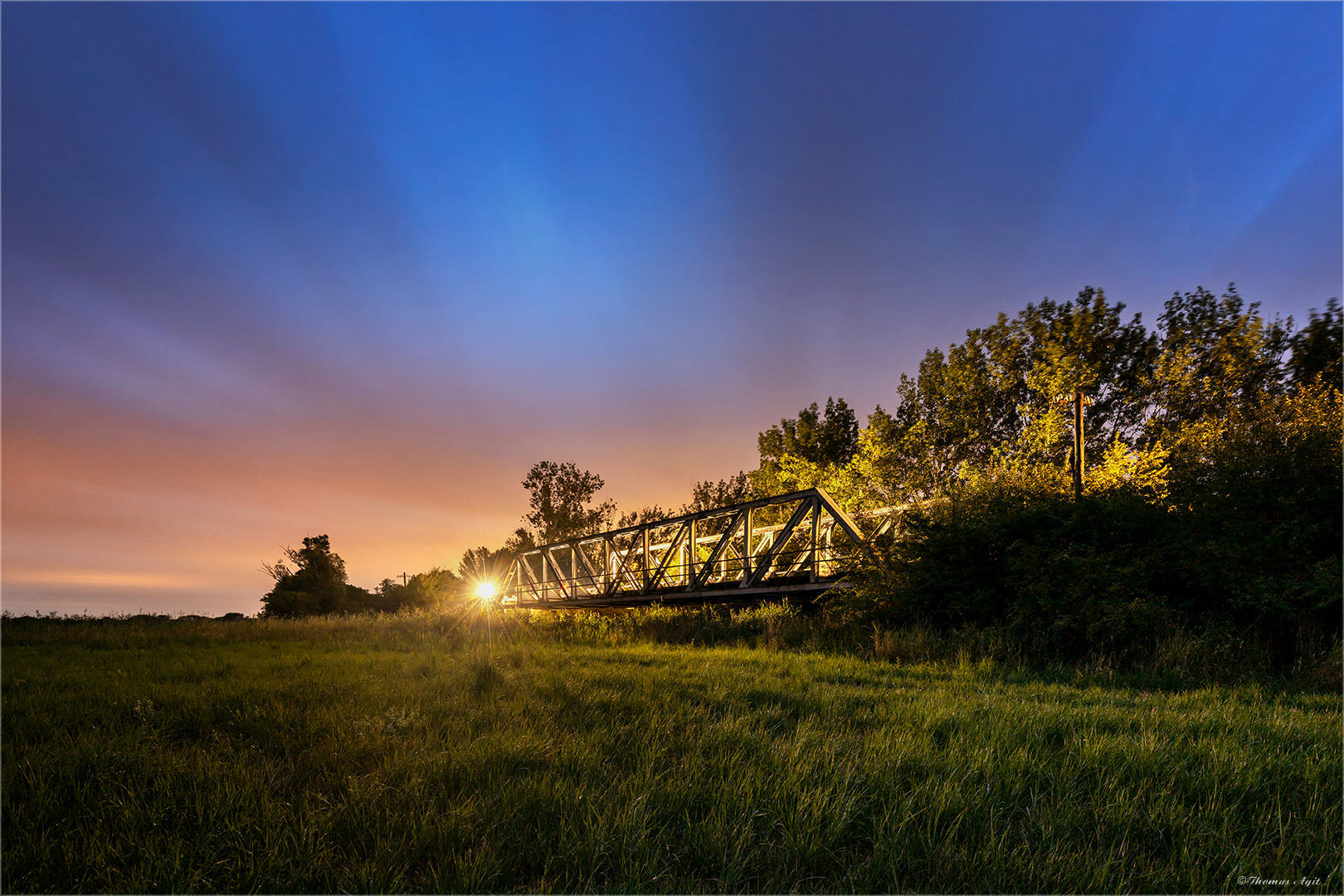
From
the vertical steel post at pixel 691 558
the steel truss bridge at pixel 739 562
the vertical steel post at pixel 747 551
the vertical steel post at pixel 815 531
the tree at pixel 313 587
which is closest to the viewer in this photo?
the vertical steel post at pixel 815 531

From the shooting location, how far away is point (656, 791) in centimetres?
348

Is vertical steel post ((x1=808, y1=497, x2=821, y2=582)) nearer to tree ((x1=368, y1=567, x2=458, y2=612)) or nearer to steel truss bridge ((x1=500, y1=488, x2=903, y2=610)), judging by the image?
steel truss bridge ((x1=500, y1=488, x2=903, y2=610))

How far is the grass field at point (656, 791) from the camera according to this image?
2.77 meters

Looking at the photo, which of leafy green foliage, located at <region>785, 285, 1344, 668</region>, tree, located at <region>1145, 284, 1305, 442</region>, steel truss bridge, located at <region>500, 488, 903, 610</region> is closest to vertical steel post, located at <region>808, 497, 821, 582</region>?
steel truss bridge, located at <region>500, 488, 903, 610</region>

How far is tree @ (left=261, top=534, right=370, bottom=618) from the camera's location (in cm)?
4462

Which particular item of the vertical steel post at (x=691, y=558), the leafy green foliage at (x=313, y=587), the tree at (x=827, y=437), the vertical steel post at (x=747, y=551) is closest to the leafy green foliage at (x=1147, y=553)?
the vertical steel post at (x=747, y=551)

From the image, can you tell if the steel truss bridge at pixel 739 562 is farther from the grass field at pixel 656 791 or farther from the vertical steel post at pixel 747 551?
the grass field at pixel 656 791

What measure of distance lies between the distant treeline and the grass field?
563 cm

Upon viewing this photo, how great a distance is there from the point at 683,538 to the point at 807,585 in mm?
7612

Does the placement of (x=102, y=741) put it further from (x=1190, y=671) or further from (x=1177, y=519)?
(x=1177, y=519)

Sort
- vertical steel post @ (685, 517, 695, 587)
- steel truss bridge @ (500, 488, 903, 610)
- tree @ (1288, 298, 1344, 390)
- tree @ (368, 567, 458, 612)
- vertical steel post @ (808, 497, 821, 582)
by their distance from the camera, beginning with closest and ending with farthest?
vertical steel post @ (808, 497, 821, 582) < steel truss bridge @ (500, 488, 903, 610) < vertical steel post @ (685, 517, 695, 587) < tree @ (1288, 298, 1344, 390) < tree @ (368, 567, 458, 612)

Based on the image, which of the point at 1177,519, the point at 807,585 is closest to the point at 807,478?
the point at 807,585

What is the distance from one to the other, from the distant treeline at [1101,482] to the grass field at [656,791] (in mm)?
5630

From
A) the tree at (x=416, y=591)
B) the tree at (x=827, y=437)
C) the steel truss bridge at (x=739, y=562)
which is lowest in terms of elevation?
the tree at (x=416, y=591)
